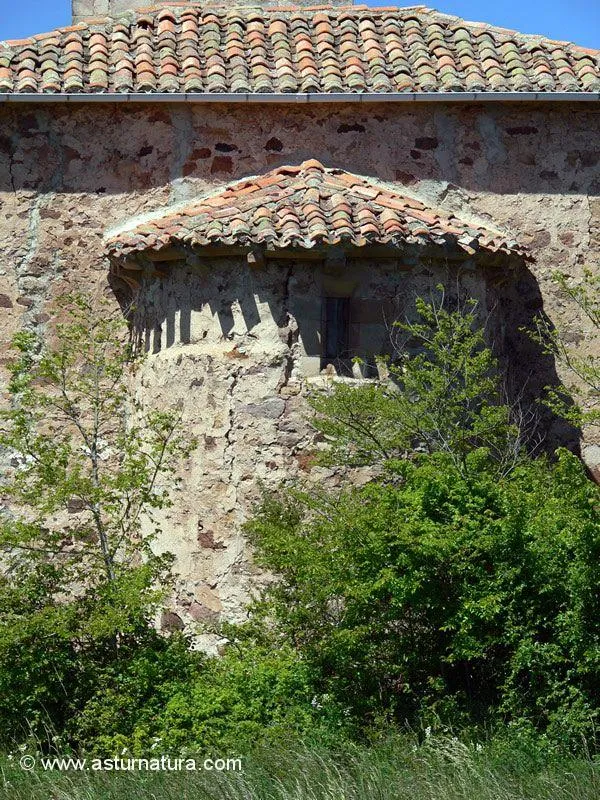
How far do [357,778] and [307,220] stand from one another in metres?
4.93

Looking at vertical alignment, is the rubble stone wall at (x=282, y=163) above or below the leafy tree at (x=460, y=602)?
above

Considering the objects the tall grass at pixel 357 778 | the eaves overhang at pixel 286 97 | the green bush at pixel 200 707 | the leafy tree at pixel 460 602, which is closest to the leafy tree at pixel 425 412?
the leafy tree at pixel 460 602

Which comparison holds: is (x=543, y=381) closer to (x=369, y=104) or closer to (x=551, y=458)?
(x=551, y=458)

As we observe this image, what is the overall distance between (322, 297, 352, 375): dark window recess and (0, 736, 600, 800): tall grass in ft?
12.4

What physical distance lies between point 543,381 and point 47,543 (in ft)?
18.0

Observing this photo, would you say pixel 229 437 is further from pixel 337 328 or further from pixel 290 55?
pixel 290 55

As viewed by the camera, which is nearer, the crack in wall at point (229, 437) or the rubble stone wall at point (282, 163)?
the crack in wall at point (229, 437)

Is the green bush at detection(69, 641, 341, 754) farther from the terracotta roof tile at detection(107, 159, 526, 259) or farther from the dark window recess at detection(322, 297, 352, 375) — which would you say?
the terracotta roof tile at detection(107, 159, 526, 259)

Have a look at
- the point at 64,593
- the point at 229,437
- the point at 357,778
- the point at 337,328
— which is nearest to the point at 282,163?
the point at 337,328

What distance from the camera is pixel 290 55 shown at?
13.2 metres

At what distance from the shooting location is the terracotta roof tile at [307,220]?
35.8 ft

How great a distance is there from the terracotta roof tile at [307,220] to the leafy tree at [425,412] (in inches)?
32.5

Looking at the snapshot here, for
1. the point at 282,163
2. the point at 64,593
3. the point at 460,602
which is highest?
the point at 282,163

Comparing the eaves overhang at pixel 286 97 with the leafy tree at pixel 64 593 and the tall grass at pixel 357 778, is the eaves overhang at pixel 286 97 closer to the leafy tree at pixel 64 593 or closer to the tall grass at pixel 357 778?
the leafy tree at pixel 64 593
